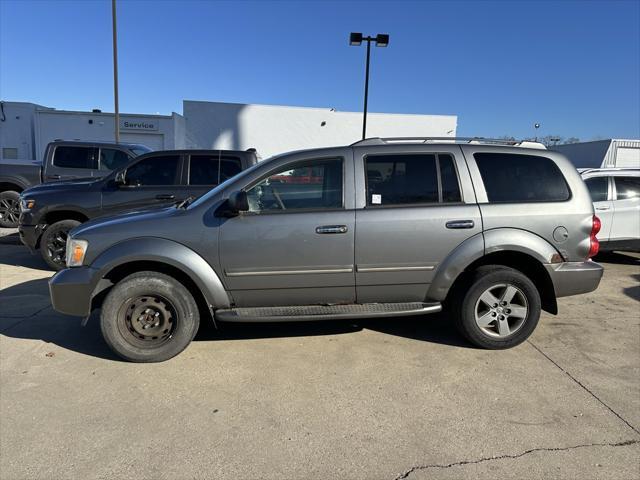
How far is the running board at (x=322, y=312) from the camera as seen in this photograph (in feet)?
12.3

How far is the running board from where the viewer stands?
12.3ft

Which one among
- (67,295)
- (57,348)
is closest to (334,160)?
(67,295)

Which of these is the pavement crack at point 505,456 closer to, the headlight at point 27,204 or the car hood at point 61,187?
the car hood at point 61,187

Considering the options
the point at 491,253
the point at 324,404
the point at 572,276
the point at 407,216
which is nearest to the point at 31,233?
the point at 324,404

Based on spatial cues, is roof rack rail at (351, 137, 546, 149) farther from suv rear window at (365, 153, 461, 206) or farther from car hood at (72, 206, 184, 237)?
car hood at (72, 206, 184, 237)

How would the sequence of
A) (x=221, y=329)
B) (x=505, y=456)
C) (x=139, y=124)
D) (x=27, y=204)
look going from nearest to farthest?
(x=505, y=456)
(x=221, y=329)
(x=27, y=204)
(x=139, y=124)

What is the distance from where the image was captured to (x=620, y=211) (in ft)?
24.5

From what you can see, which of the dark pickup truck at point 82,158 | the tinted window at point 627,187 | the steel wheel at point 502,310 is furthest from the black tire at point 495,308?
the dark pickup truck at point 82,158

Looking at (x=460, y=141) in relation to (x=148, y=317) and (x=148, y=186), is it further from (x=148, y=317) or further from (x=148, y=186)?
(x=148, y=186)

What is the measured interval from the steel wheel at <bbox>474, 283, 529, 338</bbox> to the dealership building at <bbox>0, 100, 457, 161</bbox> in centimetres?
2602

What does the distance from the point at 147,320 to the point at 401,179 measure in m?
2.54

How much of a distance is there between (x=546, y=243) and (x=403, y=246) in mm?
1299

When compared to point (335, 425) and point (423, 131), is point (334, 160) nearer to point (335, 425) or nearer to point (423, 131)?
point (335, 425)

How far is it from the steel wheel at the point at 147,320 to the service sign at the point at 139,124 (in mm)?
25899
